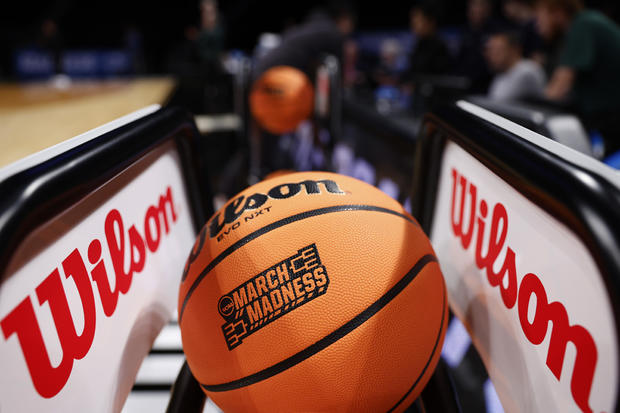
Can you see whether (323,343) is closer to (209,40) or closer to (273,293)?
(273,293)

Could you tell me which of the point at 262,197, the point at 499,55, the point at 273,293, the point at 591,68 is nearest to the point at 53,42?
the point at 499,55

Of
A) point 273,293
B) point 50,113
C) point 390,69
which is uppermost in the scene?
point 273,293

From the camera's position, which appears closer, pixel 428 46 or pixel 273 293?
pixel 273 293

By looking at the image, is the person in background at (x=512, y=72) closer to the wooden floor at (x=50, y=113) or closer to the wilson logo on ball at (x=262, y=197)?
the wilson logo on ball at (x=262, y=197)

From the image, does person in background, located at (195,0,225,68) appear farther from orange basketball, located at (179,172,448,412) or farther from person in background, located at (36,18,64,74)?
orange basketball, located at (179,172,448,412)

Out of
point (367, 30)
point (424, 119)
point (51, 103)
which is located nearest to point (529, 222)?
point (424, 119)

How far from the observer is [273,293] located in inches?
29.4

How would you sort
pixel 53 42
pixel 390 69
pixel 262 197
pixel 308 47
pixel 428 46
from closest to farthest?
1. pixel 262 197
2. pixel 308 47
3. pixel 428 46
4. pixel 390 69
5. pixel 53 42

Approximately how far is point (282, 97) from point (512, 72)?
2104 millimetres

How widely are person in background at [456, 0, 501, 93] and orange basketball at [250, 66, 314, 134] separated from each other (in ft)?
8.99

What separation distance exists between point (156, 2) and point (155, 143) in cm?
1707

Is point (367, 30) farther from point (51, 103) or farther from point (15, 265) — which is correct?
point (15, 265)

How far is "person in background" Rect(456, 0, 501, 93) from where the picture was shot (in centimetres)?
506

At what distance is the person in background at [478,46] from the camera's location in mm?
5062
